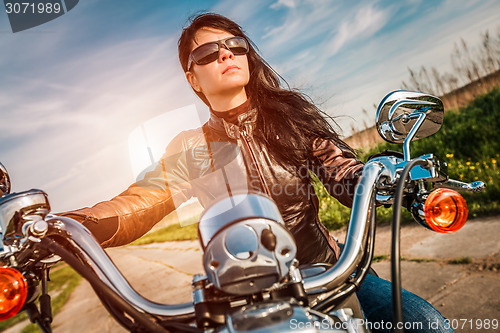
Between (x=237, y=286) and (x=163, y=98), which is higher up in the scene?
(x=163, y=98)

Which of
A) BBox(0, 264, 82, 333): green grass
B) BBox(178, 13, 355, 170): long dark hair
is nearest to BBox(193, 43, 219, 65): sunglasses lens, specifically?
BBox(178, 13, 355, 170): long dark hair

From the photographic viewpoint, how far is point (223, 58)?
74.5 inches

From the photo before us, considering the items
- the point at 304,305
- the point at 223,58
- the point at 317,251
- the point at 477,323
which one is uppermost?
the point at 223,58

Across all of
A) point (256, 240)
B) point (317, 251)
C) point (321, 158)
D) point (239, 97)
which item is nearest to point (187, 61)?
point (239, 97)

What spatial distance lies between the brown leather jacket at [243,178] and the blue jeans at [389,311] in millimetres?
339

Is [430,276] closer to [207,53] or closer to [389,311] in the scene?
[389,311]

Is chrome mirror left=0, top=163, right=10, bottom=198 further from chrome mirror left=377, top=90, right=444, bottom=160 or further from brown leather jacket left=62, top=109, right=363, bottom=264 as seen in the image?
chrome mirror left=377, top=90, right=444, bottom=160

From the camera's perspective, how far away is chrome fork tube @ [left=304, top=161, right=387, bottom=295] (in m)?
0.93

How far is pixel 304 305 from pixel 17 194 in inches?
28.6

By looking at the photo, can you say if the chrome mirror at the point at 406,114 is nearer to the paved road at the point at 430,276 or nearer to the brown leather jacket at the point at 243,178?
the brown leather jacket at the point at 243,178

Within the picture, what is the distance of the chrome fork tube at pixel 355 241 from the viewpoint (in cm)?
93

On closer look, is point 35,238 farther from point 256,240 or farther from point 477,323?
point 477,323

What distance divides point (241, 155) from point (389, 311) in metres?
0.96

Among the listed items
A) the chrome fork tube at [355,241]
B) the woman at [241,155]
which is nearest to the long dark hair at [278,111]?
the woman at [241,155]
